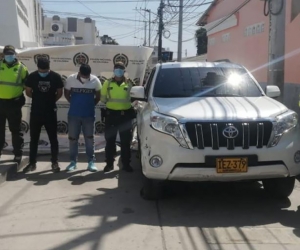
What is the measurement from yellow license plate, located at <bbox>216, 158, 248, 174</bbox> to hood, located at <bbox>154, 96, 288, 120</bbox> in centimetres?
49

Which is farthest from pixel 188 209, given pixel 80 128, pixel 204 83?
pixel 80 128

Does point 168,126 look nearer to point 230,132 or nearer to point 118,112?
point 230,132

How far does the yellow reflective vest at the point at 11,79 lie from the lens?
7031 mm

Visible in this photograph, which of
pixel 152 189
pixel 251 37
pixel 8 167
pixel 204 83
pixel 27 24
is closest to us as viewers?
pixel 152 189

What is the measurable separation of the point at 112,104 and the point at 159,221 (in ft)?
8.98

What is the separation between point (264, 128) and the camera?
198 inches

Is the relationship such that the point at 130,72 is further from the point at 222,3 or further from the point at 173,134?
the point at 222,3

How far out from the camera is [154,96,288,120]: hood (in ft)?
16.6

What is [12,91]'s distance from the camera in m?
7.08

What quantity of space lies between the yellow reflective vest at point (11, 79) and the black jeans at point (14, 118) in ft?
0.42

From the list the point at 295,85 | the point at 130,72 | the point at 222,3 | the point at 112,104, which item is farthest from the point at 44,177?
the point at 222,3

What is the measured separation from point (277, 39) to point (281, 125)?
3.00 m

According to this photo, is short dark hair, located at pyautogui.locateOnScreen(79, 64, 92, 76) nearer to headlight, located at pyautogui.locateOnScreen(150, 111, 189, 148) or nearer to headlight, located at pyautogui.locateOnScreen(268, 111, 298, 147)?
headlight, located at pyautogui.locateOnScreen(150, 111, 189, 148)

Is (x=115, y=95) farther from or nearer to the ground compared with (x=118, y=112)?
farther from the ground
